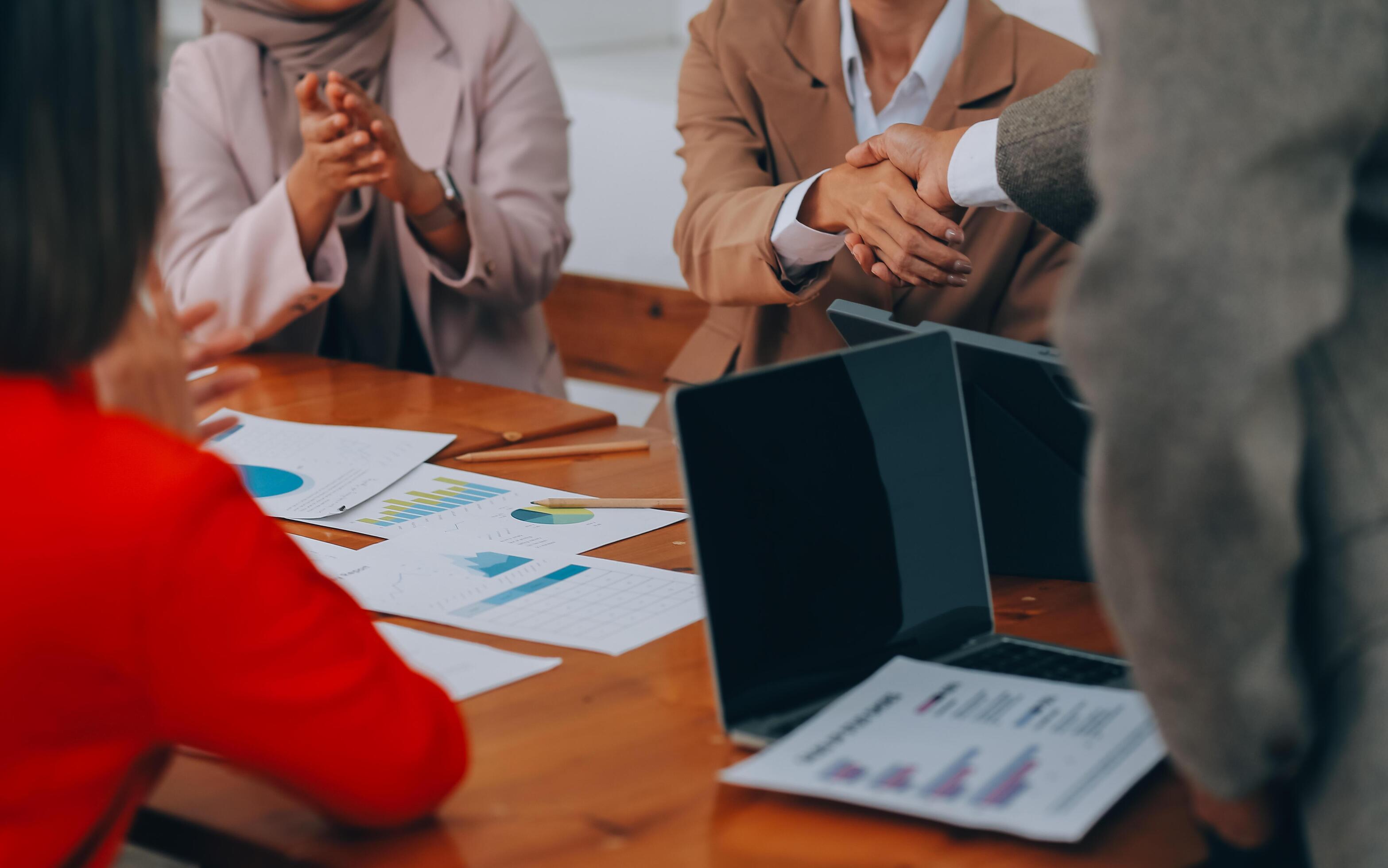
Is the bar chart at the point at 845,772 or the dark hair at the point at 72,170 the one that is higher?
the dark hair at the point at 72,170

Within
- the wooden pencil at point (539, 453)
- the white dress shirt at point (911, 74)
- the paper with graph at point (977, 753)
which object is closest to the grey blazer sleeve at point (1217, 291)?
the paper with graph at point (977, 753)

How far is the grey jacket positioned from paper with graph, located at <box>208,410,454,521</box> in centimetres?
79

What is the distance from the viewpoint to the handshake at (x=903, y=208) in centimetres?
130

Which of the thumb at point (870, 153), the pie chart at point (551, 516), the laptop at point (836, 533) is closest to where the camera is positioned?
the laptop at point (836, 533)

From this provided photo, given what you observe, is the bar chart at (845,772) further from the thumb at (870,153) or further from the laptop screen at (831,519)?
the thumb at (870,153)

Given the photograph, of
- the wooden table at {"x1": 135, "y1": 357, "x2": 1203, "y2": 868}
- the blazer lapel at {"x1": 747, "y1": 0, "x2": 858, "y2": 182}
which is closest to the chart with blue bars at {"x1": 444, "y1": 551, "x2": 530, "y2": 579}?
the wooden table at {"x1": 135, "y1": 357, "x2": 1203, "y2": 868}

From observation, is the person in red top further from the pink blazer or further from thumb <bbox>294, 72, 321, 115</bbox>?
the pink blazer

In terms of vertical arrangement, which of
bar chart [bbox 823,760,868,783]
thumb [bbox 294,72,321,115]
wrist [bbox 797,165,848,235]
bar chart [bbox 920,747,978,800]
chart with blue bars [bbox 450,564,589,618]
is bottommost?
chart with blue bars [bbox 450,564,589,618]

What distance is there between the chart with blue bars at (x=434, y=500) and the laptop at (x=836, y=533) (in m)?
0.46

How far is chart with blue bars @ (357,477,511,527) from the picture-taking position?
110 cm

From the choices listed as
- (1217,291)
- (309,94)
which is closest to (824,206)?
(309,94)

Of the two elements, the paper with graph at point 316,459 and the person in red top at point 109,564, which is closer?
the person in red top at point 109,564

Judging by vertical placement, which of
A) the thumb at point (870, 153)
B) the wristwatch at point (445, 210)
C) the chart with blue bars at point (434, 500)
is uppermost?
the thumb at point (870, 153)

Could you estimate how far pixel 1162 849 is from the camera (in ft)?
1.95
